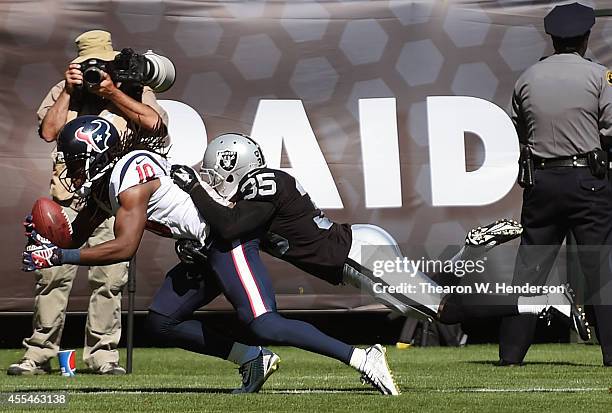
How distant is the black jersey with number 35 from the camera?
6988 mm

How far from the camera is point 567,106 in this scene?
823 centimetres

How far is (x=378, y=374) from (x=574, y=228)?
2.09 m

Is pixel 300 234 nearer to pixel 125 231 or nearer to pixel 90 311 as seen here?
pixel 125 231

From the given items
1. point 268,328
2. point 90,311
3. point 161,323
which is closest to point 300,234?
point 268,328

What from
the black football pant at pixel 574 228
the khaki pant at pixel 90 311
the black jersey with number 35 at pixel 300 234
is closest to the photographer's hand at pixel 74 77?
the khaki pant at pixel 90 311

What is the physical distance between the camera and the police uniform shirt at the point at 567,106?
821 centimetres

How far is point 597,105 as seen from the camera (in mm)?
8266

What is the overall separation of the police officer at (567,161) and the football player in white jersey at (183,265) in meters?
1.88

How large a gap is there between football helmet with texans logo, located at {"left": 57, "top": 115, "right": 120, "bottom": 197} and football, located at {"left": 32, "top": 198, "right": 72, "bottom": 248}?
15 centimetres

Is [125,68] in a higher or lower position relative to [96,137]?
higher

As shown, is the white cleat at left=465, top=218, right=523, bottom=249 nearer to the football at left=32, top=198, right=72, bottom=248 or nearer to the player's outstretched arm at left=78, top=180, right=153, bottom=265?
the player's outstretched arm at left=78, top=180, right=153, bottom=265

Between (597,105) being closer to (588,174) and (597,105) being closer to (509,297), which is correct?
(588,174)

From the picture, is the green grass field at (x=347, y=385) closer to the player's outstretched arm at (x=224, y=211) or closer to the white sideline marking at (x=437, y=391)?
the white sideline marking at (x=437, y=391)

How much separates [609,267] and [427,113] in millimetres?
2620
